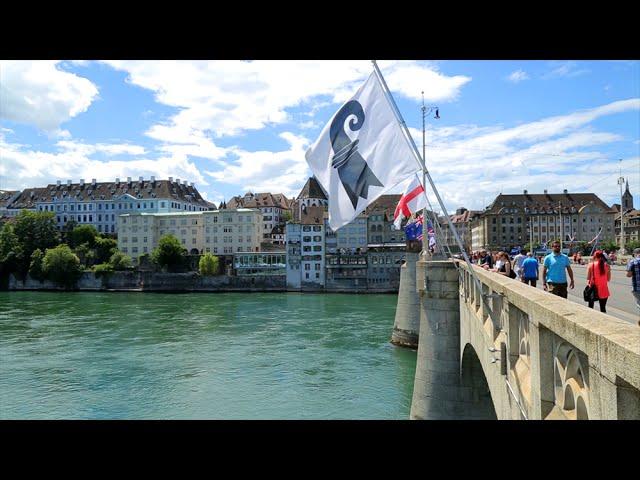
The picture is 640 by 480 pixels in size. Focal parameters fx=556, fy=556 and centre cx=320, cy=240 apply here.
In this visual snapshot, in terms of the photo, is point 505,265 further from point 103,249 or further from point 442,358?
point 103,249

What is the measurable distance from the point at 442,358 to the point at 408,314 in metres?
16.5

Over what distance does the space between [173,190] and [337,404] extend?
98207 mm

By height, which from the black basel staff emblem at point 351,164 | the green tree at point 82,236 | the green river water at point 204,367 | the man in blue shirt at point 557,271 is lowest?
the green river water at point 204,367

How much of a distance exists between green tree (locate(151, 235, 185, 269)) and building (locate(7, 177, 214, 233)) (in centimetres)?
1994

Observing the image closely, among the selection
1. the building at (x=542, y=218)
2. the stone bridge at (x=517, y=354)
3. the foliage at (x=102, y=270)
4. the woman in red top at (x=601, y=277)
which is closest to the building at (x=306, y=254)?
the foliage at (x=102, y=270)

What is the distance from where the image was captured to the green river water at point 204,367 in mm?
19125

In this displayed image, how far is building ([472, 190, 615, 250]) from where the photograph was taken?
347ft

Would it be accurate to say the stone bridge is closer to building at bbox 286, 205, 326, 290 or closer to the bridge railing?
the bridge railing

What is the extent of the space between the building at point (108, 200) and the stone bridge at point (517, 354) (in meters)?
99.2

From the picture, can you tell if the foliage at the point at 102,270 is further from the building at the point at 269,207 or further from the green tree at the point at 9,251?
the building at the point at 269,207

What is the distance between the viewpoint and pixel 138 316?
48969mm
